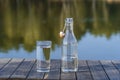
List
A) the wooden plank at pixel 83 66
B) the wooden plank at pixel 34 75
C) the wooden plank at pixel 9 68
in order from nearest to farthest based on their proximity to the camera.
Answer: the wooden plank at pixel 34 75 < the wooden plank at pixel 9 68 < the wooden plank at pixel 83 66

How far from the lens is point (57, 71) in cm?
288

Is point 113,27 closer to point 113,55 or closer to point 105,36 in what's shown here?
point 105,36

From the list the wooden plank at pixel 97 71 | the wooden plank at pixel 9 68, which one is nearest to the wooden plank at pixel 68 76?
the wooden plank at pixel 97 71

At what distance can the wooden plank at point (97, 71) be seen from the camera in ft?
8.84

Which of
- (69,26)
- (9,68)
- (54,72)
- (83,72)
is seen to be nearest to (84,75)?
(83,72)

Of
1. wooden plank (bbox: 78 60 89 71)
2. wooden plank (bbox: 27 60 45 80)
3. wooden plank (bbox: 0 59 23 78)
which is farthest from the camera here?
wooden plank (bbox: 78 60 89 71)

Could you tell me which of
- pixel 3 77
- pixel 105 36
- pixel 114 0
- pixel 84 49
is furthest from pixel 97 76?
pixel 114 0

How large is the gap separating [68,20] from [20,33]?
12.6 meters

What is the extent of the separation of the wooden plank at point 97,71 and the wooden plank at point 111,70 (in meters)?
0.03

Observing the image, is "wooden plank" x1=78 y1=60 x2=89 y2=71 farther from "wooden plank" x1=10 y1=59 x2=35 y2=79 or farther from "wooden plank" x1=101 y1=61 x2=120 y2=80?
"wooden plank" x1=10 y1=59 x2=35 y2=79

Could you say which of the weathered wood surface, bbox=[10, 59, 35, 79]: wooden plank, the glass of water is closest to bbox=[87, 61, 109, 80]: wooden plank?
the weathered wood surface

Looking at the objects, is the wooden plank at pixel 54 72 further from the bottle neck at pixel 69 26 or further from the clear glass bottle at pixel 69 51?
the bottle neck at pixel 69 26

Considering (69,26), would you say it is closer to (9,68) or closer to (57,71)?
(57,71)

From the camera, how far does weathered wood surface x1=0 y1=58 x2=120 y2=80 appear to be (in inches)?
106
